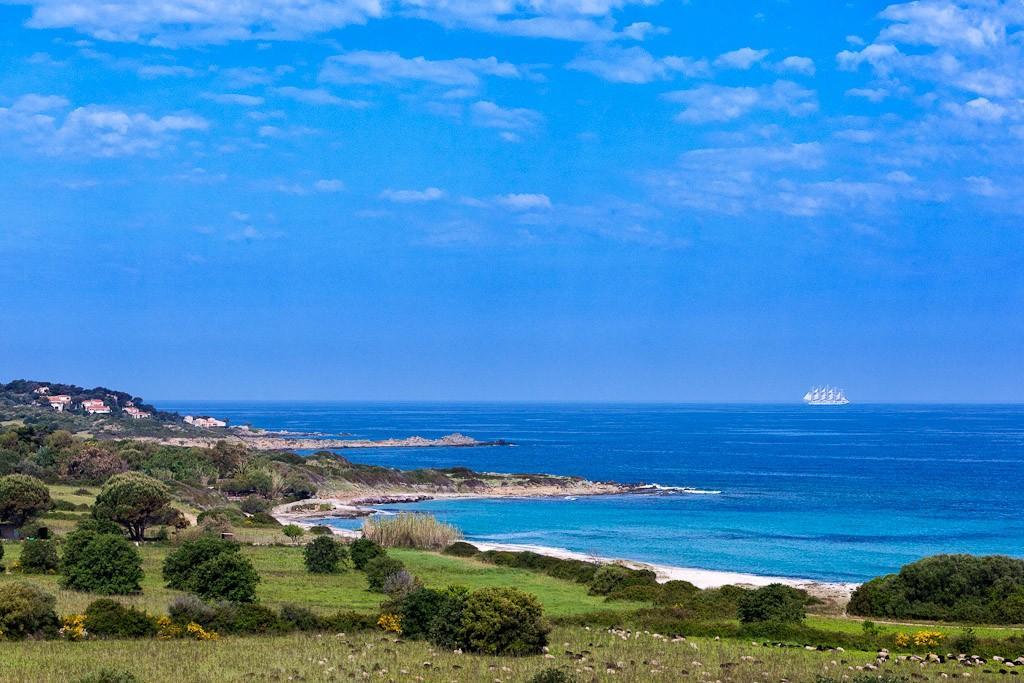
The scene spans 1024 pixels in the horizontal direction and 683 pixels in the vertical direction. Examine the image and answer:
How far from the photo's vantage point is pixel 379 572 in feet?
133

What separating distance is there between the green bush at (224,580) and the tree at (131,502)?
1821cm

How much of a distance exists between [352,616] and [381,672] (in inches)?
303

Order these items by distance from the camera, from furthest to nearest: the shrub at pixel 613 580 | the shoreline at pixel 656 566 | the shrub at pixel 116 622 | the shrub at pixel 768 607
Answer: the shoreline at pixel 656 566 < the shrub at pixel 613 580 < the shrub at pixel 768 607 < the shrub at pixel 116 622

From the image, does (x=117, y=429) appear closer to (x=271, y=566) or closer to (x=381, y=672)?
(x=271, y=566)

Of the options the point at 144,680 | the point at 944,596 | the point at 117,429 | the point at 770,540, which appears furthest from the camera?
the point at 117,429

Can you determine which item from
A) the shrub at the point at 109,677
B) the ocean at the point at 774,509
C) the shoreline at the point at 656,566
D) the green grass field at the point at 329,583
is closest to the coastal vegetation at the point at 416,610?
the green grass field at the point at 329,583

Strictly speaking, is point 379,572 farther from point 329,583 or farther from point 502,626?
point 502,626

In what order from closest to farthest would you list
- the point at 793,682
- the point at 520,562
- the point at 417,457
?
the point at 793,682
the point at 520,562
the point at 417,457

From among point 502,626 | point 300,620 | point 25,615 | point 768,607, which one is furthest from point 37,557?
point 768,607

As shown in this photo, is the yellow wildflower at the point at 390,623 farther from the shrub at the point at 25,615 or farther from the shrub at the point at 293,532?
the shrub at the point at 293,532

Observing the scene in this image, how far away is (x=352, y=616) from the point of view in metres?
29.3

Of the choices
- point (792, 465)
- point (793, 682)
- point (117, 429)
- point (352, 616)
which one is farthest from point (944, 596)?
point (117, 429)

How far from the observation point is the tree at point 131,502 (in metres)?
52.7

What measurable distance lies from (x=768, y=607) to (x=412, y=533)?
29598 millimetres
